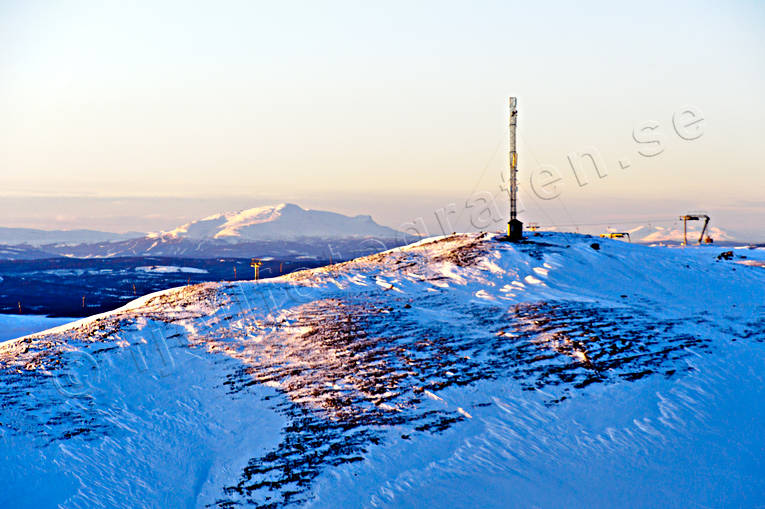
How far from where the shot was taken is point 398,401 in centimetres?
1991

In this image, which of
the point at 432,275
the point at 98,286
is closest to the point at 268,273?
the point at 98,286

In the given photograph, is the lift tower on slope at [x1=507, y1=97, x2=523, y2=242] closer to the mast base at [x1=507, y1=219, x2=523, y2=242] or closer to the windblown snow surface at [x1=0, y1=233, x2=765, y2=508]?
the mast base at [x1=507, y1=219, x2=523, y2=242]

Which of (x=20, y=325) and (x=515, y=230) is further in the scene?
(x=20, y=325)

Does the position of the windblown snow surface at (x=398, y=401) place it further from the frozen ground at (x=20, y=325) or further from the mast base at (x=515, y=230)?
the frozen ground at (x=20, y=325)

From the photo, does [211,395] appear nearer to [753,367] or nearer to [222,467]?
[222,467]

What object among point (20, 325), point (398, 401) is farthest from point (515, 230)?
point (20, 325)

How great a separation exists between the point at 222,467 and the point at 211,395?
4.91m

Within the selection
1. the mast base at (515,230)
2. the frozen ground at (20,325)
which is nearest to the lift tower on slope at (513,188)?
the mast base at (515,230)

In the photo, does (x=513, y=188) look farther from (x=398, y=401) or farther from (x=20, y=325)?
(x=20, y=325)

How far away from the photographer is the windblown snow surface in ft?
51.9

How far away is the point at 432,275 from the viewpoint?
35.9 meters

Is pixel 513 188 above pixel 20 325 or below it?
above

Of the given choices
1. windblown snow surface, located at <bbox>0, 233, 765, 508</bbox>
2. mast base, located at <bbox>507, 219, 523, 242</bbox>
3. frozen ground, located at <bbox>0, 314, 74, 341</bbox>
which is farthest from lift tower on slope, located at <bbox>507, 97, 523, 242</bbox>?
frozen ground, located at <bbox>0, 314, 74, 341</bbox>

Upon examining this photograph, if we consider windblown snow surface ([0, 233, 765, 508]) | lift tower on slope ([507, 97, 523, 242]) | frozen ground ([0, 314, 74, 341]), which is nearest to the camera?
windblown snow surface ([0, 233, 765, 508])
